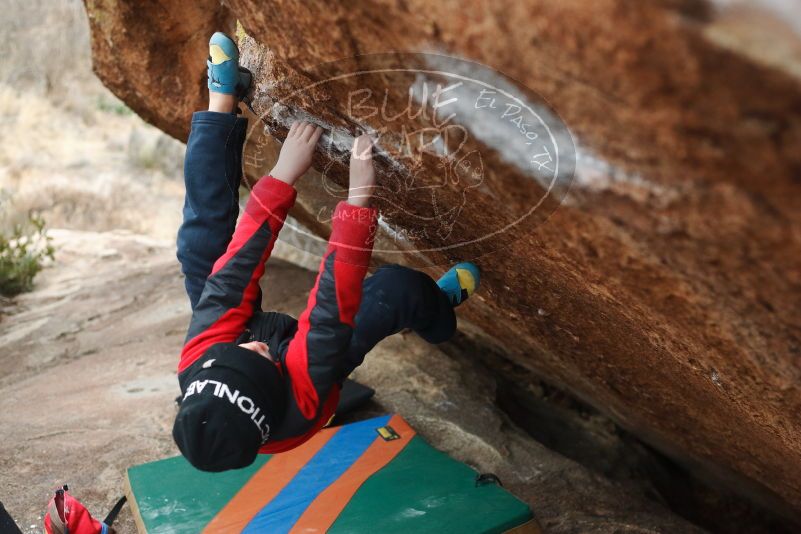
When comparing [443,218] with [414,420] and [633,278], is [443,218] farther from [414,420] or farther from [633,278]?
[414,420]

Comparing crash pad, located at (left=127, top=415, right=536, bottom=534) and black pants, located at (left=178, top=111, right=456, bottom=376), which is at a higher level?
black pants, located at (left=178, top=111, right=456, bottom=376)

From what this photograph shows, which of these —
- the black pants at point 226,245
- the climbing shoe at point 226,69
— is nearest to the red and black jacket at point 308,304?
the black pants at point 226,245

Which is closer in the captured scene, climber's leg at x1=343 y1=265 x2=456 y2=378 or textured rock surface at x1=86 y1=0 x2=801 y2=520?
textured rock surface at x1=86 y1=0 x2=801 y2=520

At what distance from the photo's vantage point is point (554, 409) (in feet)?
11.6

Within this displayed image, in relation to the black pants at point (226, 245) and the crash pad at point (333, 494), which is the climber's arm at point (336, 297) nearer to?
→ the black pants at point (226, 245)

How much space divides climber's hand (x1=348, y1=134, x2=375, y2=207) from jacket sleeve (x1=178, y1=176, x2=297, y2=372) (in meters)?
0.18

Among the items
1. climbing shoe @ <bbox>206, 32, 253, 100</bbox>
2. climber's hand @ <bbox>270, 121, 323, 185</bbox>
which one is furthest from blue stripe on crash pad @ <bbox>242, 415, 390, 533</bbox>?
climbing shoe @ <bbox>206, 32, 253, 100</bbox>

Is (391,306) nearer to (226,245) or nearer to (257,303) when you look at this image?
(257,303)

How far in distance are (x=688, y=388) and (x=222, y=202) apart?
1392mm

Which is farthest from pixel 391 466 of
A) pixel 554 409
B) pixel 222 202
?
pixel 554 409

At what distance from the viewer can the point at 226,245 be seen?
71.9 inches

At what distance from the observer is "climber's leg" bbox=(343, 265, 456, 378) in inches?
73.2

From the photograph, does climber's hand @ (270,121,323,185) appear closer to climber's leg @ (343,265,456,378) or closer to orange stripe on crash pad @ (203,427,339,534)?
climber's leg @ (343,265,456,378)

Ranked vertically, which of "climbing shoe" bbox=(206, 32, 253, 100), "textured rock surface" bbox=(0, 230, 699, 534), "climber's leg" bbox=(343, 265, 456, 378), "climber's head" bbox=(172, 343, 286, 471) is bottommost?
"textured rock surface" bbox=(0, 230, 699, 534)
